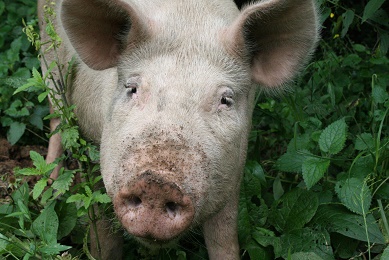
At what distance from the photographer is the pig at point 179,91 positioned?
3.03m

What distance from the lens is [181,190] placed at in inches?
117

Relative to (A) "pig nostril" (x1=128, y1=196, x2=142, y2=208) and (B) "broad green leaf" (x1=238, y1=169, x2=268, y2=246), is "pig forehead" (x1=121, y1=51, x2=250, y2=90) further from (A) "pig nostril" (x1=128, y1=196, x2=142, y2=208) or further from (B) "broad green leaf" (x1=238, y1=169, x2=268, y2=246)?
(B) "broad green leaf" (x1=238, y1=169, x2=268, y2=246)

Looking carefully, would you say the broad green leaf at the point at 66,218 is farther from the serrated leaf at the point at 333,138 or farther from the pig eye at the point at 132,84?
the serrated leaf at the point at 333,138

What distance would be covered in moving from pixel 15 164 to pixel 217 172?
2.43 meters

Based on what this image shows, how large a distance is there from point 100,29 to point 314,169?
1.47 m

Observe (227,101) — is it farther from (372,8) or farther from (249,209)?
(372,8)

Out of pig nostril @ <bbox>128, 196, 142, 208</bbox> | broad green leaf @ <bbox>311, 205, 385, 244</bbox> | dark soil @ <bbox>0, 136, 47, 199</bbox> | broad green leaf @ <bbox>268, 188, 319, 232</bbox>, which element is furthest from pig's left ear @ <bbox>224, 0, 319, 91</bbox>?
dark soil @ <bbox>0, 136, 47, 199</bbox>

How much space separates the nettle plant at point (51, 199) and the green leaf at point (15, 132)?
1021mm

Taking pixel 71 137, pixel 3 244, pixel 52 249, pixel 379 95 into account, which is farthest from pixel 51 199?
pixel 379 95

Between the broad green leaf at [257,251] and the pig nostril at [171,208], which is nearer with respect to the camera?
the pig nostril at [171,208]

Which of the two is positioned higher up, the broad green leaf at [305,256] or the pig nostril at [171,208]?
the pig nostril at [171,208]

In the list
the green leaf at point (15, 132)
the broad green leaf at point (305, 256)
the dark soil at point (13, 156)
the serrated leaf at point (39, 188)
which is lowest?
the dark soil at point (13, 156)

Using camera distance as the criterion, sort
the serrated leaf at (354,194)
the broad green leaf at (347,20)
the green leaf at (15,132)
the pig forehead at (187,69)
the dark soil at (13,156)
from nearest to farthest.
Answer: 1. the pig forehead at (187,69)
2. the serrated leaf at (354,194)
3. the broad green leaf at (347,20)
4. the dark soil at (13,156)
5. the green leaf at (15,132)

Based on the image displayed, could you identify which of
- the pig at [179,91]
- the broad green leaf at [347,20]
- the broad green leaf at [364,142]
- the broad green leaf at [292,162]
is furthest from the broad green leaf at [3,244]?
the broad green leaf at [347,20]
